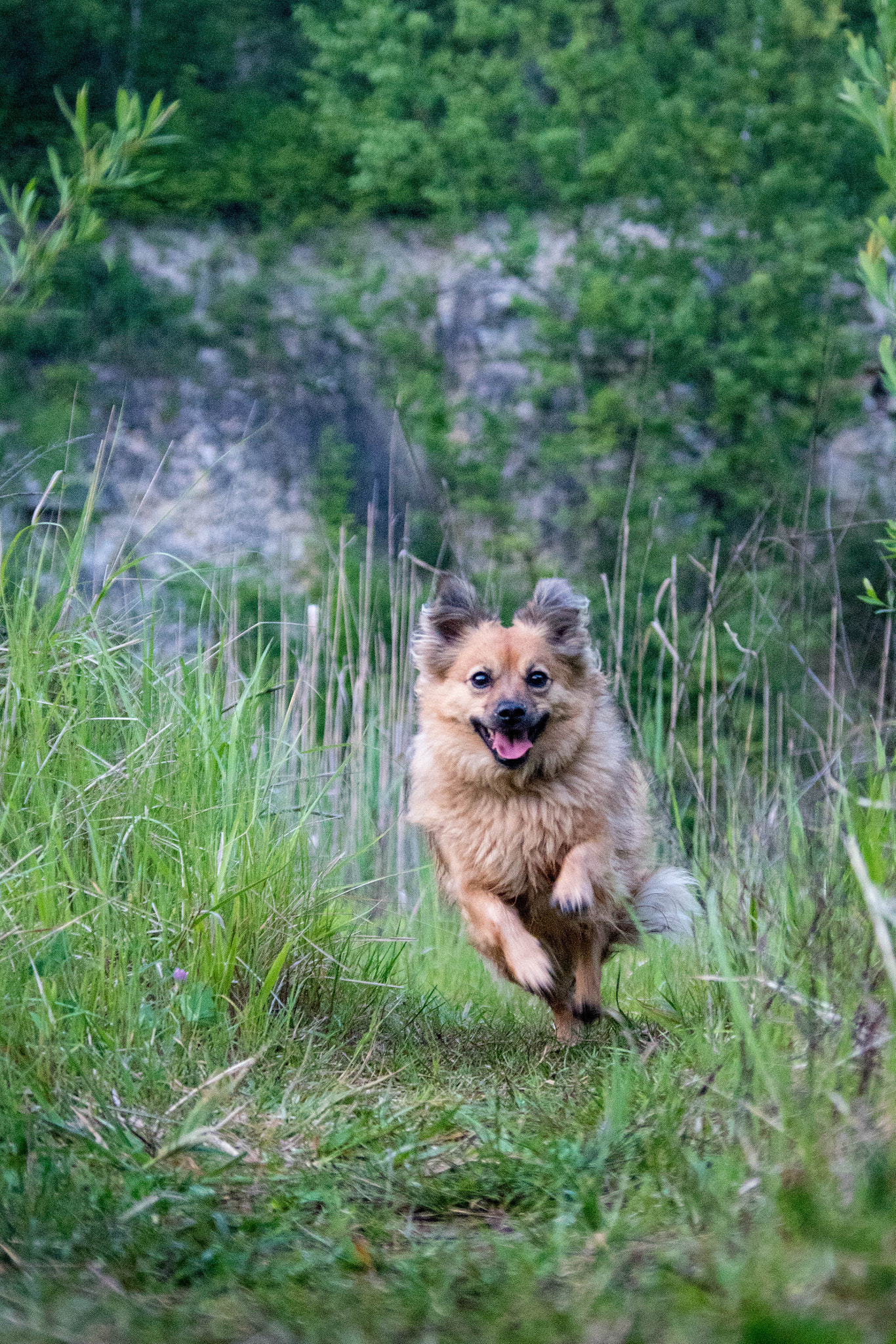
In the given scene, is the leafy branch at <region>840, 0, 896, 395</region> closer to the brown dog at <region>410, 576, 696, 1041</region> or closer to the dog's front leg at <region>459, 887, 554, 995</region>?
the brown dog at <region>410, 576, 696, 1041</region>

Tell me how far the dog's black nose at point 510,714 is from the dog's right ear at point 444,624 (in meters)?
0.52

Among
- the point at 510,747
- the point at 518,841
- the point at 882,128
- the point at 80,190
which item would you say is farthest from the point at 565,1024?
the point at 80,190

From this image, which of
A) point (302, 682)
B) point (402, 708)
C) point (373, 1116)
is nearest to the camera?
point (373, 1116)

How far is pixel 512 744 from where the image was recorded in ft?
11.4

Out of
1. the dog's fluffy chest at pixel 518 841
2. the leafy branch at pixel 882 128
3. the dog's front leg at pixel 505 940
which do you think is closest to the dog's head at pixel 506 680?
the dog's fluffy chest at pixel 518 841

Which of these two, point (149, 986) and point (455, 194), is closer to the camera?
point (149, 986)

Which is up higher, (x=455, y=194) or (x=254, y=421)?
(x=455, y=194)

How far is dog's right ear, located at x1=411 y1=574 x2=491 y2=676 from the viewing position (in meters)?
3.91

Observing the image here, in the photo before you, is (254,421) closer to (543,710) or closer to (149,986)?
(543,710)

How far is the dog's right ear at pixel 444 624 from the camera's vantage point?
391cm

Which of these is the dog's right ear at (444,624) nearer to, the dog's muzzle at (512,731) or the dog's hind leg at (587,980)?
the dog's muzzle at (512,731)

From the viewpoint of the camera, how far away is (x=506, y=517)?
934 cm

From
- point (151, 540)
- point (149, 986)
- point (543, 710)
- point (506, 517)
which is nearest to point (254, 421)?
point (151, 540)

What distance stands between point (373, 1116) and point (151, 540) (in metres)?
7.57
